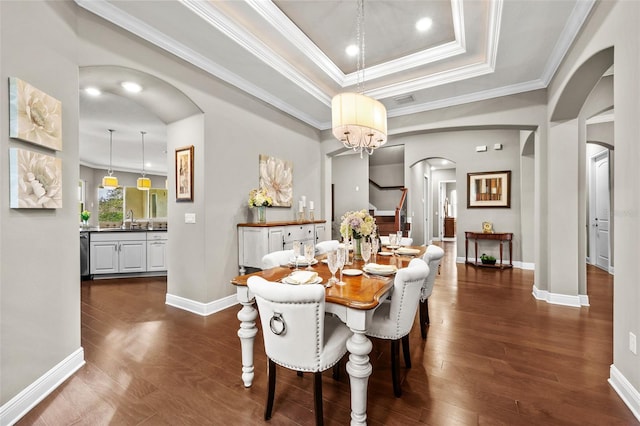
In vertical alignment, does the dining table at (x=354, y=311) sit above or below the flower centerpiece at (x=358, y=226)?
below

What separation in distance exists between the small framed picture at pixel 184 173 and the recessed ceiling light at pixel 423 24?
2.91m

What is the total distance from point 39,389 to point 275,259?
5.53 feet

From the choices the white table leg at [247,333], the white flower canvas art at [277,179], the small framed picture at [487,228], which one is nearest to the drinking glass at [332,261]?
the white table leg at [247,333]

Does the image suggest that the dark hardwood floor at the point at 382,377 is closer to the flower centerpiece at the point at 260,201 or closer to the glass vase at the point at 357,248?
the glass vase at the point at 357,248

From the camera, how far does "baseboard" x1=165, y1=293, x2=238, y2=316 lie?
3.30 m

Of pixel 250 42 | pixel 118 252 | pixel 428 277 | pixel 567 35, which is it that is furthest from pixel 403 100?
pixel 118 252

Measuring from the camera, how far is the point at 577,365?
7.09 ft

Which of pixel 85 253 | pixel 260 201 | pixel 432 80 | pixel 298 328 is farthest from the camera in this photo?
pixel 85 253

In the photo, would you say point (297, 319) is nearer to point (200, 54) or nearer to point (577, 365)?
point (577, 365)

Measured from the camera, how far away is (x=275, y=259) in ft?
7.91

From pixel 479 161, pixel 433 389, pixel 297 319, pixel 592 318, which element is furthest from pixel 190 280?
pixel 479 161

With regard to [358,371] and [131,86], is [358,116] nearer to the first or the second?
[358,371]

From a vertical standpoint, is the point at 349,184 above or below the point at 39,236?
above

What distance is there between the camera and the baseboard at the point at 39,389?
1.58m
